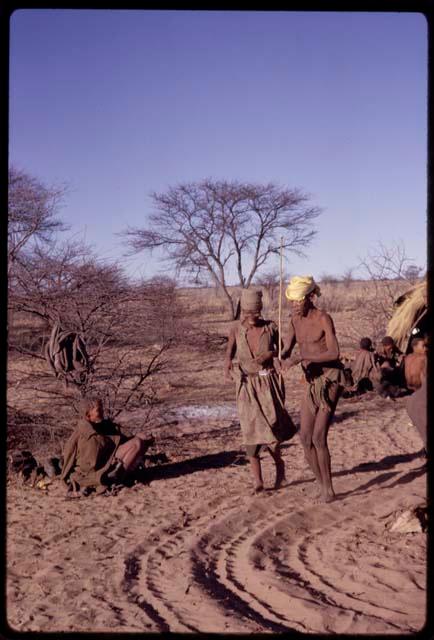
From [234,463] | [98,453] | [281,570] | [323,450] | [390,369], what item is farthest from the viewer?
[390,369]

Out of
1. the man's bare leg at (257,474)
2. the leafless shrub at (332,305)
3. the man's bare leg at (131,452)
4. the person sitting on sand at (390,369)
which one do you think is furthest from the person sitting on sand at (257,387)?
the leafless shrub at (332,305)

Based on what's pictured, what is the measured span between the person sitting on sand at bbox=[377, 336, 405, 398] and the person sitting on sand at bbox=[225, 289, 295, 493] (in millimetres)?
4139

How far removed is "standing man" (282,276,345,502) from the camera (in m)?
5.79

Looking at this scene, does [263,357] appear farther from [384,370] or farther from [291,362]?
[384,370]

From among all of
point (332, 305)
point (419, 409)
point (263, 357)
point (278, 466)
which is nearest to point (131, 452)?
point (278, 466)

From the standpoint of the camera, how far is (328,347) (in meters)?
5.79

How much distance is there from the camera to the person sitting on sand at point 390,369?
33.2 ft

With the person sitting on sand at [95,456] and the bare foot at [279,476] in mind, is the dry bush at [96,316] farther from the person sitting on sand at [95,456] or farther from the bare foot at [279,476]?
the bare foot at [279,476]

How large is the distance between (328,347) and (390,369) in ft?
15.6

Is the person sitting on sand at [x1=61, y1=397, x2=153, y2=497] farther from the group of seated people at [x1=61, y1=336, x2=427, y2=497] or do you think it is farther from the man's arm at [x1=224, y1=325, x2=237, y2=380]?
the man's arm at [x1=224, y1=325, x2=237, y2=380]

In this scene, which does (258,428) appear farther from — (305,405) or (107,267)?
(107,267)

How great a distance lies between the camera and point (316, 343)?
5906mm

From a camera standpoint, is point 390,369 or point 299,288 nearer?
point 299,288

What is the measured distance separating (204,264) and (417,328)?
17.3 m
